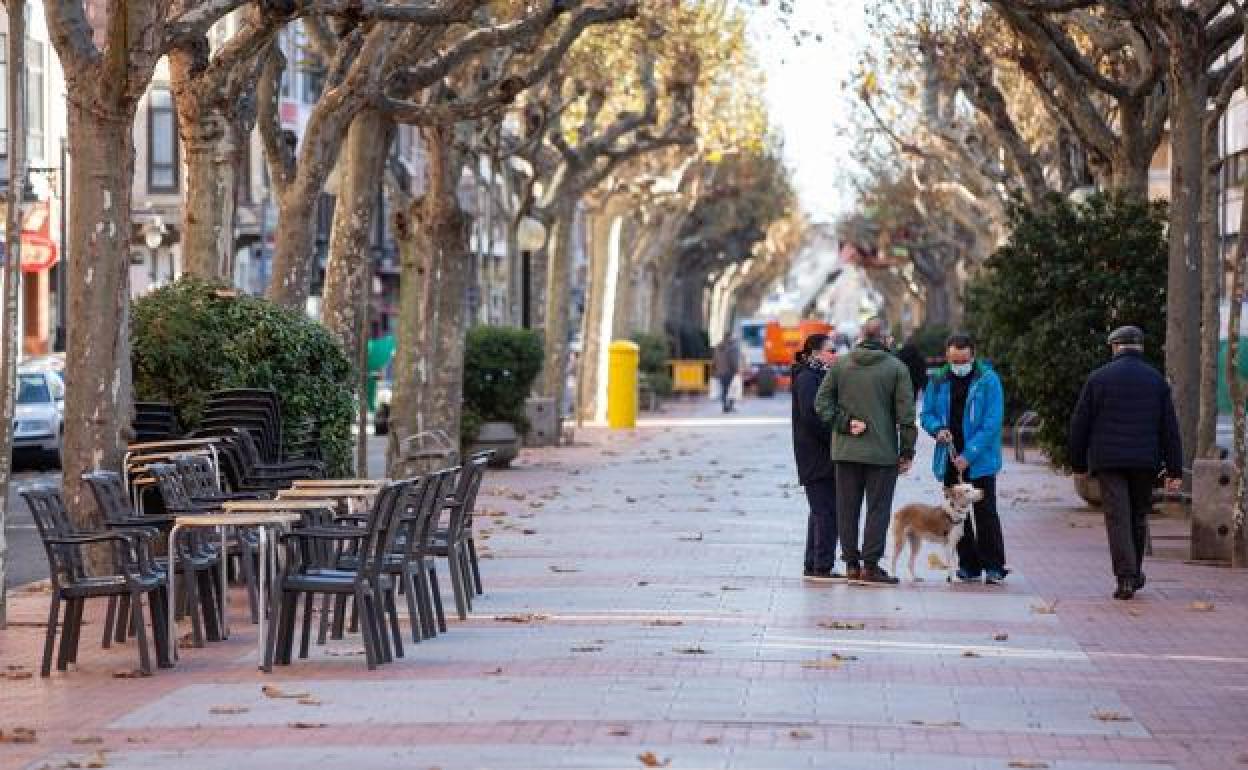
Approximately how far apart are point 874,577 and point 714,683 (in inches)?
225

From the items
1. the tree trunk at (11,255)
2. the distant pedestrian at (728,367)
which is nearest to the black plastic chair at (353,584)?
the tree trunk at (11,255)

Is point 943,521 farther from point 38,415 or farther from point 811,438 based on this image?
point 38,415

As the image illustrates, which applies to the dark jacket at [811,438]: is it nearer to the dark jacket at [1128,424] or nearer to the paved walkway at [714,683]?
the paved walkway at [714,683]

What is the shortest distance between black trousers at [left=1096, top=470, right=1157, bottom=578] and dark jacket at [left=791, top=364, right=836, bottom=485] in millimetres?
2057

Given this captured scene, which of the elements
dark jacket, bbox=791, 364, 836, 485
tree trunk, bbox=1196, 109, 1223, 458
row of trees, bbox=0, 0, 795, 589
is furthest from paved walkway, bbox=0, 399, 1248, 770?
tree trunk, bbox=1196, 109, 1223, 458

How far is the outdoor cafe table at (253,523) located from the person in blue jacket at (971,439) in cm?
537

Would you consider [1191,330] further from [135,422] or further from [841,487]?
[135,422]

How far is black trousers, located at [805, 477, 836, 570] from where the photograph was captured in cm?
1853

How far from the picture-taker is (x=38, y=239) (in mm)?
51188

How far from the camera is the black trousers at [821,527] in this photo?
60.8 feet

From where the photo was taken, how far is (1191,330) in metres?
24.4

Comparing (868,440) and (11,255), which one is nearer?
(11,255)

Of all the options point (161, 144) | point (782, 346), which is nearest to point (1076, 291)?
point (161, 144)

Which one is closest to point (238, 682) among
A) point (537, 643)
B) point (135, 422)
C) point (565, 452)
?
point (537, 643)
